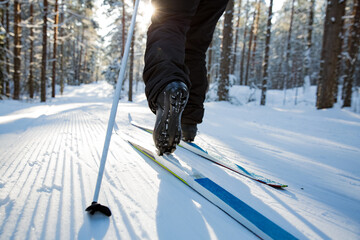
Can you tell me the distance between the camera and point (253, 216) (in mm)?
592

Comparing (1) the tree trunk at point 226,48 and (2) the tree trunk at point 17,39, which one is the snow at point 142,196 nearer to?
(1) the tree trunk at point 226,48

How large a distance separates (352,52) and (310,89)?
967cm

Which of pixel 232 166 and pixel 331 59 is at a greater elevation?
pixel 331 59

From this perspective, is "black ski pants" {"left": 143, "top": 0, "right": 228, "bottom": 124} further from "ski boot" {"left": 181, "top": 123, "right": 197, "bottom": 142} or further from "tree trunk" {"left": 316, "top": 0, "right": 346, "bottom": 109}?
"tree trunk" {"left": 316, "top": 0, "right": 346, "bottom": 109}

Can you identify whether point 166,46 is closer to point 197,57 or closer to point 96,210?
point 197,57

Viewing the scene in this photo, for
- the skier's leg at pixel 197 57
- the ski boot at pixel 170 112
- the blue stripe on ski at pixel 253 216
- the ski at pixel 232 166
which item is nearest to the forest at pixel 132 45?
the skier's leg at pixel 197 57

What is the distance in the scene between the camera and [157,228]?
1.74 feet

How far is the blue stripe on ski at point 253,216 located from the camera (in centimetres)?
53

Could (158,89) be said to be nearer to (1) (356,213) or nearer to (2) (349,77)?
(1) (356,213)

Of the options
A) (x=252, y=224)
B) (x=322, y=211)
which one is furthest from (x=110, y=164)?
(x=322, y=211)

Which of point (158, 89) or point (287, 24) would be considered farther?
point (287, 24)

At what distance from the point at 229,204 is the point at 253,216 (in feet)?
0.25

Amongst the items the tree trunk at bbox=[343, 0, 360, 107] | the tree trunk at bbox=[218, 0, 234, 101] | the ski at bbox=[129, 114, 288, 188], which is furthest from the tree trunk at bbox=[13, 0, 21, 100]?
the tree trunk at bbox=[343, 0, 360, 107]

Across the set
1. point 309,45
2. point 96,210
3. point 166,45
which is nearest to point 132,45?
point 309,45
